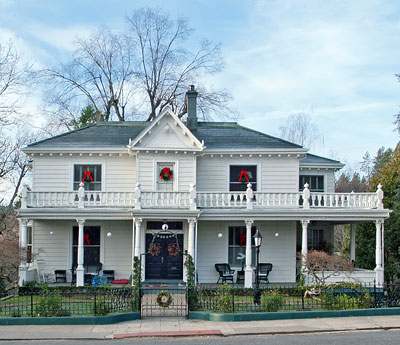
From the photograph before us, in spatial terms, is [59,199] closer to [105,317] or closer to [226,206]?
[226,206]

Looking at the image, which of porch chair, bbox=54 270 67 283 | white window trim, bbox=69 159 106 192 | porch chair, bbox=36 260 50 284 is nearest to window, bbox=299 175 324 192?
white window trim, bbox=69 159 106 192

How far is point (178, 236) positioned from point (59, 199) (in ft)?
18.5

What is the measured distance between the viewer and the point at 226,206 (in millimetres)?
24750

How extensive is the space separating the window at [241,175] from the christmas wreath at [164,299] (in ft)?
31.2

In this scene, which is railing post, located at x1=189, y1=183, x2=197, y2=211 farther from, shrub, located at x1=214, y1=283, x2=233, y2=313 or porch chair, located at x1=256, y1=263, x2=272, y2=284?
shrub, located at x1=214, y1=283, x2=233, y2=313

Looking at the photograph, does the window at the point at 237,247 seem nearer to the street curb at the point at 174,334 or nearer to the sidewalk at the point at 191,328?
the sidewalk at the point at 191,328

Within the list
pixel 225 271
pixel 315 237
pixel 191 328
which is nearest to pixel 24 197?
pixel 225 271

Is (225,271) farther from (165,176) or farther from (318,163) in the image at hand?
(318,163)

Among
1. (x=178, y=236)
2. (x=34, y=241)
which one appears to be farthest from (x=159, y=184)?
(x=34, y=241)

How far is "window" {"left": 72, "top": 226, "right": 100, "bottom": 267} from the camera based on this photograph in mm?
26156

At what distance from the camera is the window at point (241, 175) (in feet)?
87.5

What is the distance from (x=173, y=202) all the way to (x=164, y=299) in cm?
683

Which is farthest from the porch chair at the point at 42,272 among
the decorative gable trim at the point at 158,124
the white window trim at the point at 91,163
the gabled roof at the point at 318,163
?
the gabled roof at the point at 318,163

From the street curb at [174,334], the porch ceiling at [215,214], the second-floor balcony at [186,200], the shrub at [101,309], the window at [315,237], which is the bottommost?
the street curb at [174,334]
